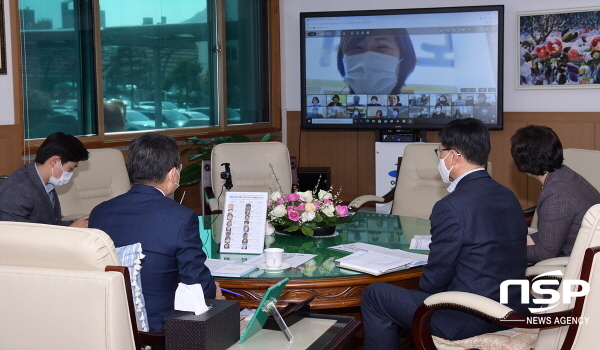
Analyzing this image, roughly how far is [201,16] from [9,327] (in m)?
5.62

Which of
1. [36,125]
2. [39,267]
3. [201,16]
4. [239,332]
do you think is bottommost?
[239,332]

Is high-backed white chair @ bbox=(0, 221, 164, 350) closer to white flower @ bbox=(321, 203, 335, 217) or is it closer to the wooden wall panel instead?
white flower @ bbox=(321, 203, 335, 217)

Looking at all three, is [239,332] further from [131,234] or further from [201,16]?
[201,16]

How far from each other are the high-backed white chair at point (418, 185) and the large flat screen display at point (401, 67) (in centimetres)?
226

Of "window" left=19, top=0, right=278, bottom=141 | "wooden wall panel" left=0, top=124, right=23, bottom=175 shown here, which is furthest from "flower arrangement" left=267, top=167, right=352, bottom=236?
"window" left=19, top=0, right=278, bottom=141

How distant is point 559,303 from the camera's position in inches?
88.7

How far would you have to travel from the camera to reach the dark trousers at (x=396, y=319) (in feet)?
8.75

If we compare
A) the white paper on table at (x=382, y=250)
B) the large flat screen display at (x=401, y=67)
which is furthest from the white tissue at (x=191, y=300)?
the large flat screen display at (x=401, y=67)

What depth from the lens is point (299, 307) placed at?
227 cm

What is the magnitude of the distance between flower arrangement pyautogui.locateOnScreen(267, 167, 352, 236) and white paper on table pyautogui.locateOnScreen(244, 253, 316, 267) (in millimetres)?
349

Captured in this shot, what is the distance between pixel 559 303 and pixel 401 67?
5.12 meters

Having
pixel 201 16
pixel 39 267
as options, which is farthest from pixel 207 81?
pixel 39 267

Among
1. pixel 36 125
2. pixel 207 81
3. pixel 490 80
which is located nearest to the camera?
pixel 36 125

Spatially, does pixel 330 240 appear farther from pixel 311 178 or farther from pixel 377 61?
pixel 377 61
